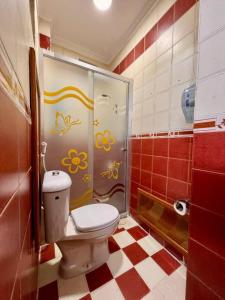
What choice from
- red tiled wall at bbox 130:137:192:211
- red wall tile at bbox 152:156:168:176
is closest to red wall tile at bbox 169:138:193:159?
red tiled wall at bbox 130:137:192:211

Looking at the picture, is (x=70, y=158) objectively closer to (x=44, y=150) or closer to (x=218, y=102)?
(x=44, y=150)

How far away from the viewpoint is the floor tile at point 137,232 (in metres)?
1.44

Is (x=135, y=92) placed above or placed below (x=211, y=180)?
above

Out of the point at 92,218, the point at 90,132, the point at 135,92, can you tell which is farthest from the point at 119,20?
the point at 92,218

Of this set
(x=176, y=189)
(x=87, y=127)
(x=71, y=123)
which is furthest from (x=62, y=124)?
(x=176, y=189)

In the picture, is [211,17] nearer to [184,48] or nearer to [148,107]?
[184,48]

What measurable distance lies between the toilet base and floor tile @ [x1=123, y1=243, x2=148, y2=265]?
27 cm

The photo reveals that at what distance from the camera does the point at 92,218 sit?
3.45ft

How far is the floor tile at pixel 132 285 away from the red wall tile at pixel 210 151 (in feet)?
3.08

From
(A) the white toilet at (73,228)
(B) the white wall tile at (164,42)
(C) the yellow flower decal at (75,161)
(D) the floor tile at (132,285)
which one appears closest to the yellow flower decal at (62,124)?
(C) the yellow flower decal at (75,161)

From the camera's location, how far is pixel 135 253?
1232 mm

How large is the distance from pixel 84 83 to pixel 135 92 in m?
0.65

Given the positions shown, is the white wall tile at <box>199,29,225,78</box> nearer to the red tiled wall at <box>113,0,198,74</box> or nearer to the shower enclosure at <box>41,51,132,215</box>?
the red tiled wall at <box>113,0,198,74</box>

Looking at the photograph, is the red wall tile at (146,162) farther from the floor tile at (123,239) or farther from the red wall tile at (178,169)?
the floor tile at (123,239)
